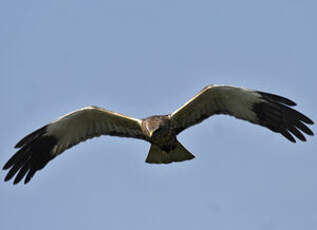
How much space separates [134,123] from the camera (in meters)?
15.0

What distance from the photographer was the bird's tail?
14.8 meters

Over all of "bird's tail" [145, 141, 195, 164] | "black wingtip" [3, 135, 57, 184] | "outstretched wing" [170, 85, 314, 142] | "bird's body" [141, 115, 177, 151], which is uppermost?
"outstretched wing" [170, 85, 314, 142]

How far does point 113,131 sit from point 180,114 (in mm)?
1495

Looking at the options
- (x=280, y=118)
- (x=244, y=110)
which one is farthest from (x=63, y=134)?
(x=280, y=118)

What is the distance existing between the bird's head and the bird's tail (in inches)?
23.2

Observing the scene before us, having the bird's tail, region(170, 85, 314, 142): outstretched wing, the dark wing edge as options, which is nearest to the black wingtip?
the bird's tail

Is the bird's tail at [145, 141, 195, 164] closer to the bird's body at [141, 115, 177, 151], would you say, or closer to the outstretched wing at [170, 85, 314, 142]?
the bird's body at [141, 115, 177, 151]

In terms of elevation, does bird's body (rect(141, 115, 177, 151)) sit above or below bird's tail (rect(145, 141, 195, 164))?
above

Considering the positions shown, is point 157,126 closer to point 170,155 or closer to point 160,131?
point 160,131

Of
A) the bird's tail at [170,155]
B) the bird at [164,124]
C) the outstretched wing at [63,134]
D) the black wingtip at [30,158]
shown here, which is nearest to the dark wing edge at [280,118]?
the bird at [164,124]

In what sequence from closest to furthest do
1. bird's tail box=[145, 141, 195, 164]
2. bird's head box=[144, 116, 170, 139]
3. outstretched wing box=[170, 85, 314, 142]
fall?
bird's head box=[144, 116, 170, 139] → outstretched wing box=[170, 85, 314, 142] → bird's tail box=[145, 141, 195, 164]

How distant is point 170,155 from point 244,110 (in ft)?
5.76

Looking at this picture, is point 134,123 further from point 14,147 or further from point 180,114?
point 14,147

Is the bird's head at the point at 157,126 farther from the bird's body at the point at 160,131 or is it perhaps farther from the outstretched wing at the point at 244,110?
the outstretched wing at the point at 244,110
